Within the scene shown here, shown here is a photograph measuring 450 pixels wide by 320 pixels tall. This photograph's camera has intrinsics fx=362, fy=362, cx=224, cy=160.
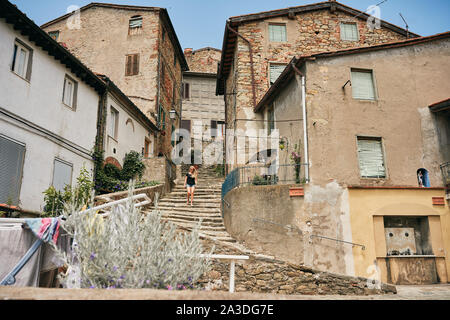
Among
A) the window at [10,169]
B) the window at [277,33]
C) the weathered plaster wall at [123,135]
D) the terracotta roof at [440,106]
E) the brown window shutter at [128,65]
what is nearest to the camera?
the window at [10,169]

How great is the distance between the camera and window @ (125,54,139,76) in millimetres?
21562

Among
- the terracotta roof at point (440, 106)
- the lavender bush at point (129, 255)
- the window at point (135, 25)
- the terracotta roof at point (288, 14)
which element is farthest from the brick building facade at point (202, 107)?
the lavender bush at point (129, 255)

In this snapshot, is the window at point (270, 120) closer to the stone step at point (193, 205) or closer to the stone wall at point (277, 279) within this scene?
the stone step at point (193, 205)

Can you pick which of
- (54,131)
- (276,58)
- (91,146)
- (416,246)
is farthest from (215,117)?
(416,246)

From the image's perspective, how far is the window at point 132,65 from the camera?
21.6 m

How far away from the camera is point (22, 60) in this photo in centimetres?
1014

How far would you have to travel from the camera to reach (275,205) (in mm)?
9758

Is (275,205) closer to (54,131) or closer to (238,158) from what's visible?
(238,158)

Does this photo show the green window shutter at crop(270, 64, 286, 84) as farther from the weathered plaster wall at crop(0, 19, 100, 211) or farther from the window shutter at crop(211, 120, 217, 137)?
the window shutter at crop(211, 120, 217, 137)

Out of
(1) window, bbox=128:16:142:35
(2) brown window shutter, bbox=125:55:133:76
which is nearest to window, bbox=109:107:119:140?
(2) brown window shutter, bbox=125:55:133:76

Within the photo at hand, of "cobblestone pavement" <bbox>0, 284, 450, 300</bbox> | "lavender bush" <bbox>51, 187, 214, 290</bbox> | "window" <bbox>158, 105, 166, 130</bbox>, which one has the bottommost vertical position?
"cobblestone pavement" <bbox>0, 284, 450, 300</bbox>

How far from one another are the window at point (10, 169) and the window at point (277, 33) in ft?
38.3

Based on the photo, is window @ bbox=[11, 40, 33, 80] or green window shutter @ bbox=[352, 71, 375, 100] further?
green window shutter @ bbox=[352, 71, 375, 100]

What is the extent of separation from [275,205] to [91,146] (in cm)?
759
